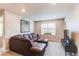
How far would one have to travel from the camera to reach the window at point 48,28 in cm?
239

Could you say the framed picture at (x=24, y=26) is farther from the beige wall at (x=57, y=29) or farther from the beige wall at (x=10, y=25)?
the beige wall at (x=57, y=29)

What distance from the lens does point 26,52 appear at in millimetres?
1993

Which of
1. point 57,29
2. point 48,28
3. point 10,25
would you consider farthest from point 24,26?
point 57,29

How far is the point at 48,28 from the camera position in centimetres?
239

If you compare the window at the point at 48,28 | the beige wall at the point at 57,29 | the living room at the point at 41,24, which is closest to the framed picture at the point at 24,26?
the living room at the point at 41,24

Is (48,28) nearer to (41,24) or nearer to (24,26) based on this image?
(41,24)

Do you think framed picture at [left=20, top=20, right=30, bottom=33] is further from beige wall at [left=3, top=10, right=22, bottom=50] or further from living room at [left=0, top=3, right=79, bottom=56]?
beige wall at [left=3, top=10, right=22, bottom=50]

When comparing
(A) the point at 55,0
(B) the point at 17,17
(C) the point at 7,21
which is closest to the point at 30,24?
(B) the point at 17,17

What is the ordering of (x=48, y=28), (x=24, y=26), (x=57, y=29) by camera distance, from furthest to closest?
(x=24, y=26), (x=57, y=29), (x=48, y=28)

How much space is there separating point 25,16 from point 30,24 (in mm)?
288

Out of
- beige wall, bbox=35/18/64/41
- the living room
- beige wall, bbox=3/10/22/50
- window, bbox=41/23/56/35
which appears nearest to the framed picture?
the living room

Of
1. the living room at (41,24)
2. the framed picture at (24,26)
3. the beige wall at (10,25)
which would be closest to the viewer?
the living room at (41,24)

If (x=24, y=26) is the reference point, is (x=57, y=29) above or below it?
below

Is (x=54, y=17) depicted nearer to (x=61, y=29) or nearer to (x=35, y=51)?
(x=61, y=29)
